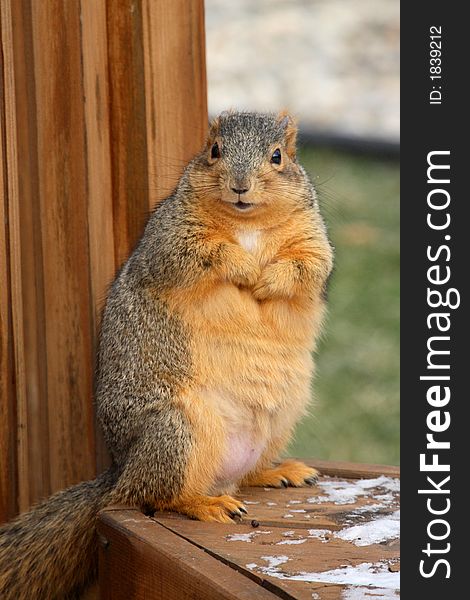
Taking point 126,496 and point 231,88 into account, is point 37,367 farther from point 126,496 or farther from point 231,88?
point 231,88

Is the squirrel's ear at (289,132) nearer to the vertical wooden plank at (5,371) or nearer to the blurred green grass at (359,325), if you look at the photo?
the vertical wooden plank at (5,371)

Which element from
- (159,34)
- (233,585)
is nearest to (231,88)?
(159,34)

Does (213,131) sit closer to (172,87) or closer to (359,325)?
(172,87)

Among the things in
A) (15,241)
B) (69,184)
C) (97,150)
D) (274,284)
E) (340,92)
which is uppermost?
(340,92)

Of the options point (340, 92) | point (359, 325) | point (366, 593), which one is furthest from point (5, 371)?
point (340, 92)

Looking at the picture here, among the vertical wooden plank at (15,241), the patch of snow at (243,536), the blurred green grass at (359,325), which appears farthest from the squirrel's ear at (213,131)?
the blurred green grass at (359,325)

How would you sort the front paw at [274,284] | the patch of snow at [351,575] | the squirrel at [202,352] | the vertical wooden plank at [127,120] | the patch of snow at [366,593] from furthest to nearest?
the vertical wooden plank at [127,120], the front paw at [274,284], the squirrel at [202,352], the patch of snow at [351,575], the patch of snow at [366,593]
